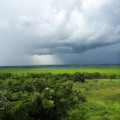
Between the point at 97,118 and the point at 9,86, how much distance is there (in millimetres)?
7386

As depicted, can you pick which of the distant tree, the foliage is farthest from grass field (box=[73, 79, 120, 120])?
the distant tree

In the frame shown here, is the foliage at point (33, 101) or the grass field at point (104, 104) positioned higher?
the foliage at point (33, 101)

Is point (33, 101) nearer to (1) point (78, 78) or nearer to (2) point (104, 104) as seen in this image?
(2) point (104, 104)

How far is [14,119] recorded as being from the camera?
17.7ft

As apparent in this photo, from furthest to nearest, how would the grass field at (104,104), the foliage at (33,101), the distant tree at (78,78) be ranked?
1. the distant tree at (78,78)
2. the grass field at (104,104)
3. the foliage at (33,101)

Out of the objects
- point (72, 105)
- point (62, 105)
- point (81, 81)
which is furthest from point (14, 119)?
point (81, 81)

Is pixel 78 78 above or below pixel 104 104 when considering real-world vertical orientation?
above

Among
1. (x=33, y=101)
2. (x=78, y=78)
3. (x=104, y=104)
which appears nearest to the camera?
(x=33, y=101)

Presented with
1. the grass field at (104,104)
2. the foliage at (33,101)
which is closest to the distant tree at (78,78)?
the grass field at (104,104)

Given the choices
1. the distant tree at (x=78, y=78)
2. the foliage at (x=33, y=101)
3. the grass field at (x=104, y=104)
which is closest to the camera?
the foliage at (x=33, y=101)

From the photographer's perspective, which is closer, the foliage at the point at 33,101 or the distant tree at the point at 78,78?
the foliage at the point at 33,101

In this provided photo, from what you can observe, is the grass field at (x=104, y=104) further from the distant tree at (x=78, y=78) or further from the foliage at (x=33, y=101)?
the distant tree at (x=78, y=78)

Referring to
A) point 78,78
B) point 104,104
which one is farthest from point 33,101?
point 78,78

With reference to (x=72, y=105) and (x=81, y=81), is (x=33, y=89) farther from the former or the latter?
(x=81, y=81)
